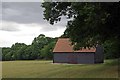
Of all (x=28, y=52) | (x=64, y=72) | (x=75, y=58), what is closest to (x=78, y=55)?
(x=75, y=58)

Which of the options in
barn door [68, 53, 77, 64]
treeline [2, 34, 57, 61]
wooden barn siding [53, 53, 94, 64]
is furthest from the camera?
treeline [2, 34, 57, 61]

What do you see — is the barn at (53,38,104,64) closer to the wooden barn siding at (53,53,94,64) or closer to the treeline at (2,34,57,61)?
the wooden barn siding at (53,53,94,64)

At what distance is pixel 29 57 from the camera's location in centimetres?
12475

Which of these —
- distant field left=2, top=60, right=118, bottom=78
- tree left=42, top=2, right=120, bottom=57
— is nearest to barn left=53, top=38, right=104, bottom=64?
distant field left=2, top=60, right=118, bottom=78

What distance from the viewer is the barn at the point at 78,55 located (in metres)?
70.1

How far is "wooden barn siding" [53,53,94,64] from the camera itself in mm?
69938

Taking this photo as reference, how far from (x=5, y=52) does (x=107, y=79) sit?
111 m

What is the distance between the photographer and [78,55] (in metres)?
71.9

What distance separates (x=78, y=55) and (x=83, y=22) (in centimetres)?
4217

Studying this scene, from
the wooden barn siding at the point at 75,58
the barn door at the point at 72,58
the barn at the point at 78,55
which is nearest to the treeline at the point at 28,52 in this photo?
the barn at the point at 78,55

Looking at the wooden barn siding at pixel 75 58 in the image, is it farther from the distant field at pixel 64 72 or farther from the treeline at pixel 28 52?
the treeline at pixel 28 52

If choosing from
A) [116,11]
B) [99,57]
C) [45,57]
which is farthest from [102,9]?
[45,57]

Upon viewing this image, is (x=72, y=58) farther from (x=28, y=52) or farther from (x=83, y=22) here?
(x=28, y=52)

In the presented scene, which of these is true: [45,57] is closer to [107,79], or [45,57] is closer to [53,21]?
[53,21]
